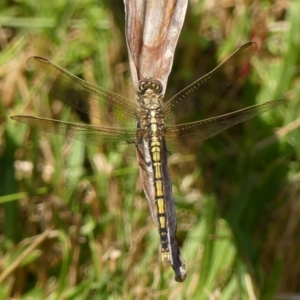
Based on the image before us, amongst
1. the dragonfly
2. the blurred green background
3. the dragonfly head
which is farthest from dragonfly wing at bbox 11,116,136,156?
the blurred green background

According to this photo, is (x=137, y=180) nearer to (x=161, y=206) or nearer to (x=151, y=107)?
(x=151, y=107)

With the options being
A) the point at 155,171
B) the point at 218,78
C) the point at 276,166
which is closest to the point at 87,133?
the point at 155,171

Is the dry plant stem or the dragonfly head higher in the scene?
the dry plant stem

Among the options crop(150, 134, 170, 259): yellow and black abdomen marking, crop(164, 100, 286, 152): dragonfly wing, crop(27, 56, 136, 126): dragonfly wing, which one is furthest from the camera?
crop(27, 56, 136, 126): dragonfly wing

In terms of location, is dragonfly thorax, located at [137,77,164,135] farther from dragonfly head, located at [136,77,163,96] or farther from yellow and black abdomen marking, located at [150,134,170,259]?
yellow and black abdomen marking, located at [150,134,170,259]

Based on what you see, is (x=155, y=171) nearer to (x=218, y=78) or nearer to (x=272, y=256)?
(x=218, y=78)

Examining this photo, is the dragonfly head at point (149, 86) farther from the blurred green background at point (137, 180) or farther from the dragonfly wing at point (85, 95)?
the blurred green background at point (137, 180)

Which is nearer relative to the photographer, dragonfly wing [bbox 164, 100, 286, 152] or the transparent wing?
dragonfly wing [bbox 164, 100, 286, 152]

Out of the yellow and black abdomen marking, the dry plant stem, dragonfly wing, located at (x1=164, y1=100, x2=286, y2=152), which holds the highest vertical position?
the dry plant stem
